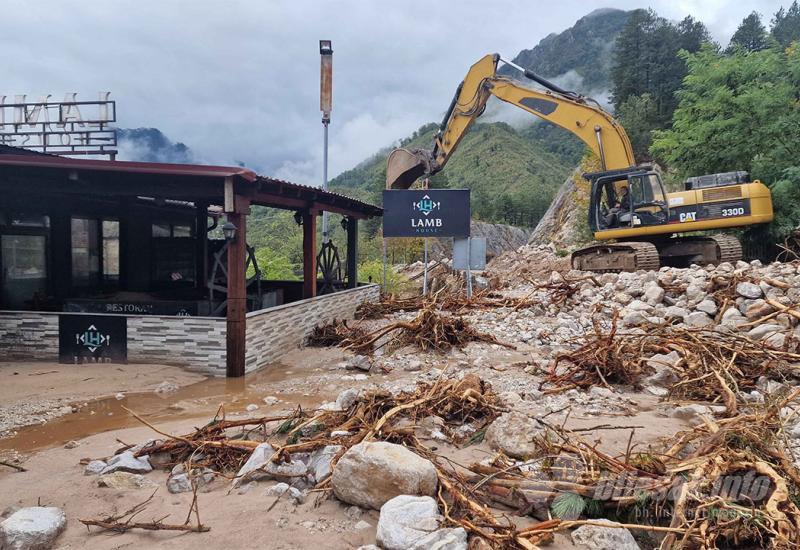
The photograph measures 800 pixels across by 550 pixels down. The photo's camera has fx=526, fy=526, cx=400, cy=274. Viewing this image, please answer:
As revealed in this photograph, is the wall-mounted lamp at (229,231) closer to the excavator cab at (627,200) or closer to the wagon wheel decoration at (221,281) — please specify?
the wagon wheel decoration at (221,281)

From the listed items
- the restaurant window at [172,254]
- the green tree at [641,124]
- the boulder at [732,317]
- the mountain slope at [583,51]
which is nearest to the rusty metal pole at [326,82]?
the restaurant window at [172,254]

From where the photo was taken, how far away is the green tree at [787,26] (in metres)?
44.3

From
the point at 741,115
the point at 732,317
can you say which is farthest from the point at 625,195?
the point at 732,317

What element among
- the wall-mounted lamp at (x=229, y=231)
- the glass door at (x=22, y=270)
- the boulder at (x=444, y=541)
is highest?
the wall-mounted lamp at (x=229, y=231)

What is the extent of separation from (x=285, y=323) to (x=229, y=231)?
7.04 feet

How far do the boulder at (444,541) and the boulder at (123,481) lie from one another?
215 cm

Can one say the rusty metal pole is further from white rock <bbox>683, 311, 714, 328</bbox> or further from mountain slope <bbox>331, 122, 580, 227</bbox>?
mountain slope <bbox>331, 122, 580, 227</bbox>

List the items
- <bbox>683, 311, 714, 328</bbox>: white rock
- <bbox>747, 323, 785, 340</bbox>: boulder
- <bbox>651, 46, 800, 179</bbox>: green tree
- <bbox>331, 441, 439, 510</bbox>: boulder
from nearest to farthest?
<bbox>331, 441, 439, 510</bbox>: boulder → <bbox>747, 323, 785, 340</bbox>: boulder → <bbox>683, 311, 714, 328</bbox>: white rock → <bbox>651, 46, 800, 179</bbox>: green tree

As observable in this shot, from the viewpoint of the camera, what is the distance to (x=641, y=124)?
30344mm

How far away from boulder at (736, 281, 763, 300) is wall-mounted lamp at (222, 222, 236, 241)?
8.56 m

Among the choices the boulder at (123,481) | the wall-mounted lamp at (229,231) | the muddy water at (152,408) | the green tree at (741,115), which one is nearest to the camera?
the boulder at (123,481)

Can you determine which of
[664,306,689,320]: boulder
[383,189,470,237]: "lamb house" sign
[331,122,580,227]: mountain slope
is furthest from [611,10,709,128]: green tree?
[664,306,689,320]: boulder

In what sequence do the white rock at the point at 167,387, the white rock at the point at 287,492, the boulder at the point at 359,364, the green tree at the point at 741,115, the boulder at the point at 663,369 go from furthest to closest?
the green tree at the point at 741,115, the boulder at the point at 359,364, the white rock at the point at 167,387, the boulder at the point at 663,369, the white rock at the point at 287,492

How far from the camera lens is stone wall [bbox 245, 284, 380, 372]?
8.02 metres
